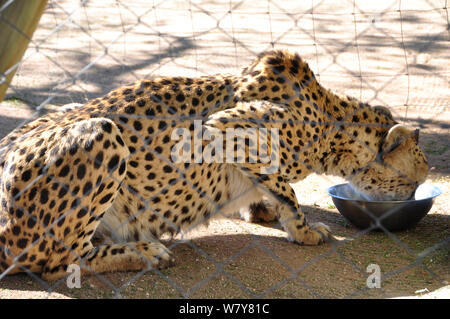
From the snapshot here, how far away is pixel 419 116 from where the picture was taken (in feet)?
18.0

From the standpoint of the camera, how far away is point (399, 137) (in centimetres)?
377

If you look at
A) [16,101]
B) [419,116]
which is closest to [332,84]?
[419,116]

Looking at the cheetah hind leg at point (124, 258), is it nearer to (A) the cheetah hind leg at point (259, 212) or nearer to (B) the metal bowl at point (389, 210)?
(A) the cheetah hind leg at point (259, 212)

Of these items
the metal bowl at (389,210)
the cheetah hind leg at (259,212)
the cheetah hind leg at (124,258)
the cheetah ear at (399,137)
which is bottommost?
the cheetah hind leg at (259,212)

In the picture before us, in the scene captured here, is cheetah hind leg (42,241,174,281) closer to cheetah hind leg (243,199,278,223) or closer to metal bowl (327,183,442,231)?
cheetah hind leg (243,199,278,223)

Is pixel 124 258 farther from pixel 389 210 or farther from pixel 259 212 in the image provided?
pixel 389 210

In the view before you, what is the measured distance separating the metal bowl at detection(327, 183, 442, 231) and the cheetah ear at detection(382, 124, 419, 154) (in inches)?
13.6

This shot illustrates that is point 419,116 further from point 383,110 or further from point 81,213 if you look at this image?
point 81,213

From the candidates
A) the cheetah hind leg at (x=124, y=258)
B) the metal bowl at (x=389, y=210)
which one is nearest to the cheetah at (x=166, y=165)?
the cheetah hind leg at (x=124, y=258)

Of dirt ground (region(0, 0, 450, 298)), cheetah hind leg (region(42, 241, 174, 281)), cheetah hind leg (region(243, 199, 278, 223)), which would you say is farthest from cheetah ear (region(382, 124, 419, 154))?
cheetah hind leg (region(42, 241, 174, 281))

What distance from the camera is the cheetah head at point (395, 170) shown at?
3.77 metres

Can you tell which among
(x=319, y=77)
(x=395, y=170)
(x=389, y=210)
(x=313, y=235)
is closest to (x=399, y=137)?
(x=395, y=170)

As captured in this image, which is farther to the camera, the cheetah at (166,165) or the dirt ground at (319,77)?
the dirt ground at (319,77)

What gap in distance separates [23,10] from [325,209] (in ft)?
8.96
